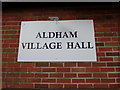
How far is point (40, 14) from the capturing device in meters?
1.83

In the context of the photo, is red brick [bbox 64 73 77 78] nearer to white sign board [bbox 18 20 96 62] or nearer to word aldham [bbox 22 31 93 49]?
white sign board [bbox 18 20 96 62]

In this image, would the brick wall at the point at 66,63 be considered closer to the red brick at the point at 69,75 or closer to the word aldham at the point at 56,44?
the red brick at the point at 69,75

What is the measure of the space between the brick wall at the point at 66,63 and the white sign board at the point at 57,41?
0.06 meters

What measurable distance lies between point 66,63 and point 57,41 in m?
0.29

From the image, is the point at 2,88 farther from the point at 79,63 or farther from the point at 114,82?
the point at 114,82

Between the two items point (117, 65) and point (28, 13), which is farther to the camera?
point (28, 13)

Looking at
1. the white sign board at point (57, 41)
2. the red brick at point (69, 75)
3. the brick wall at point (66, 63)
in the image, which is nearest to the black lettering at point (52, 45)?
the white sign board at point (57, 41)

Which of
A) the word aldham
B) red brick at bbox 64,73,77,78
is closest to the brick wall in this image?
red brick at bbox 64,73,77,78

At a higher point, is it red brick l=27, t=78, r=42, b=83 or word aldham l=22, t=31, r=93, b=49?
word aldham l=22, t=31, r=93, b=49

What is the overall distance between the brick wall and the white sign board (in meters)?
0.06

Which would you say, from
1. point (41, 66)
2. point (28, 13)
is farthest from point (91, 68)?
point (28, 13)

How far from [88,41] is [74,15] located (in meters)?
0.38

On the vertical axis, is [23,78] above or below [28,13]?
below

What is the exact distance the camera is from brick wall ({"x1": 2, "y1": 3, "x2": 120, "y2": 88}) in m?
1.68
